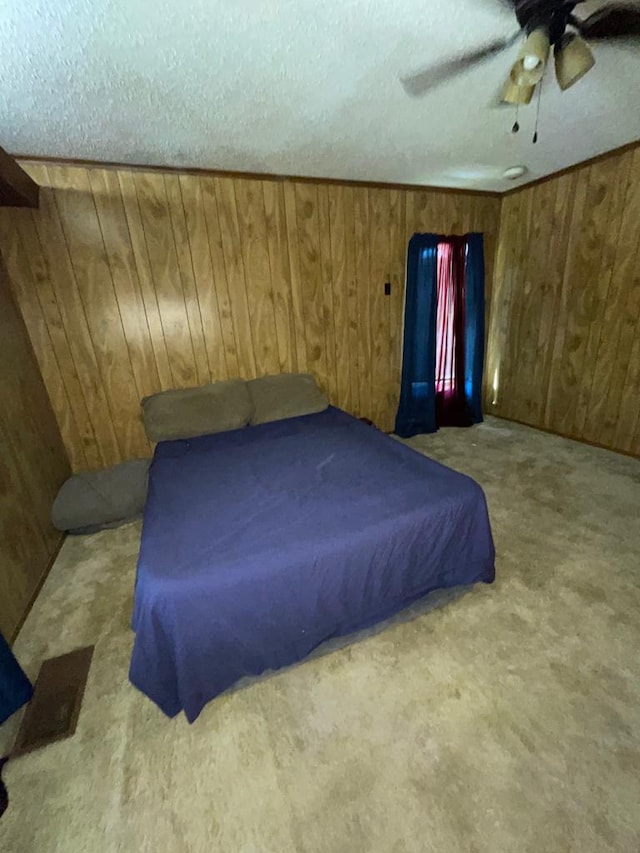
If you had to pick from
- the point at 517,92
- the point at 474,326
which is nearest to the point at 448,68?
the point at 517,92

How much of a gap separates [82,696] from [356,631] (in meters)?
1.08

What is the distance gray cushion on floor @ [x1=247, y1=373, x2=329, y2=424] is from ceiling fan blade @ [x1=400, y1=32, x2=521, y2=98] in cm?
189

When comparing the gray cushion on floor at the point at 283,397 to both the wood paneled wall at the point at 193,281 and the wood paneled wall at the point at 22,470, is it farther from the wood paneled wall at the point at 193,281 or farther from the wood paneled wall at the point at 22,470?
the wood paneled wall at the point at 22,470

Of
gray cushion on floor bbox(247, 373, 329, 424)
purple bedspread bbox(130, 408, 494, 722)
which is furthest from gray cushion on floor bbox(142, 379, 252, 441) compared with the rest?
purple bedspread bbox(130, 408, 494, 722)

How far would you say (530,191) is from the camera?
3.35m

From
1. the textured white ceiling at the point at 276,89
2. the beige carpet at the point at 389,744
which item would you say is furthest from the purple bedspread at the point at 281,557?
the textured white ceiling at the point at 276,89

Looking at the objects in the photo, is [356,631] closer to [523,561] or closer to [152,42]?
[523,561]

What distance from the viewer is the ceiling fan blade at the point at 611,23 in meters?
1.16

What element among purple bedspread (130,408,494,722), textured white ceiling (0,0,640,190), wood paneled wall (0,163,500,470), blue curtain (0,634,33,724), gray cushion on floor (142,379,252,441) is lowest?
blue curtain (0,634,33,724)

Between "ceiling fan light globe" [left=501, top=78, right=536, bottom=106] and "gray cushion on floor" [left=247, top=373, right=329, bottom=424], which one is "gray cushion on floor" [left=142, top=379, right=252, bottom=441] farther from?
"ceiling fan light globe" [left=501, top=78, right=536, bottom=106]

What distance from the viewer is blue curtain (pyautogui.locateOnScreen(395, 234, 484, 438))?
3338mm

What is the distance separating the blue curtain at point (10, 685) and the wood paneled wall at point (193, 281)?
68.4 inches

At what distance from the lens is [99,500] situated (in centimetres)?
235

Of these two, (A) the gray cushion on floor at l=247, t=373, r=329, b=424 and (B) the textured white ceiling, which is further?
(A) the gray cushion on floor at l=247, t=373, r=329, b=424
